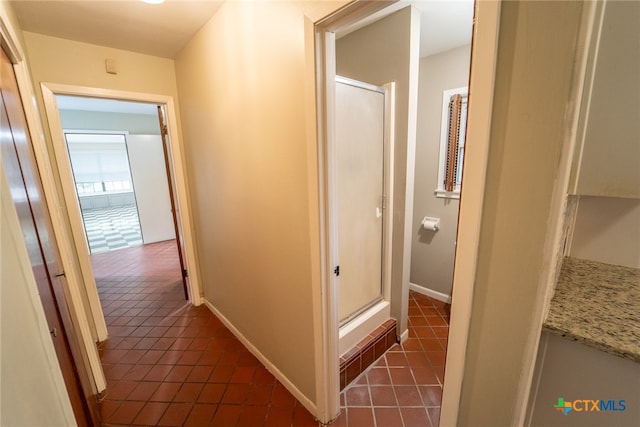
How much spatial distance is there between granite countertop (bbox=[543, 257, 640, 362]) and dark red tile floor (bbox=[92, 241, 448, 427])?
42.8 inches

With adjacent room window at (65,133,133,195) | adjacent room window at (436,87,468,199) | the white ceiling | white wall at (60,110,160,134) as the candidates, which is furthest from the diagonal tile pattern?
adjacent room window at (65,133,133,195)

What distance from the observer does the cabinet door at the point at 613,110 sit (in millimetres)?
673

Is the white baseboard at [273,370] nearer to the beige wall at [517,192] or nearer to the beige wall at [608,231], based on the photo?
the beige wall at [517,192]

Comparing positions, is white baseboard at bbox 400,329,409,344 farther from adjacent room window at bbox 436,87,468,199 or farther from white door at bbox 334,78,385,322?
adjacent room window at bbox 436,87,468,199

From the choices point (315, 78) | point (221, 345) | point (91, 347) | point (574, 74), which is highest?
point (315, 78)

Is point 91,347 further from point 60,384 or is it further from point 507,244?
point 507,244

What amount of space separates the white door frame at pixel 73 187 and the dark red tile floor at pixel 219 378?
1.07 feet

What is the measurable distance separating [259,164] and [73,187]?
5.41 ft

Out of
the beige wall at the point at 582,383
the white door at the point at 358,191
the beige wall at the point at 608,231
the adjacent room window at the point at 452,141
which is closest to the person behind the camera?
the beige wall at the point at 582,383

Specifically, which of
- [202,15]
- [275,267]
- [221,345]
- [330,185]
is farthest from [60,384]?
[202,15]

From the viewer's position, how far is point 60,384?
0.75 m

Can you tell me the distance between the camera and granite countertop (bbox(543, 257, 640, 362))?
723mm

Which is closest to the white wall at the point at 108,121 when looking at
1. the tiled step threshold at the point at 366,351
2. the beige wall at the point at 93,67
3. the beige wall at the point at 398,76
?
the beige wall at the point at 93,67

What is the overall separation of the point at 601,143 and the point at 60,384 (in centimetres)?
175
